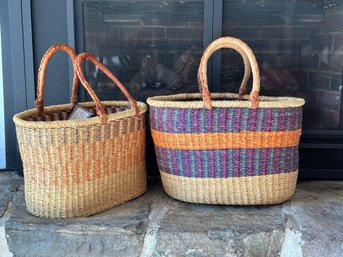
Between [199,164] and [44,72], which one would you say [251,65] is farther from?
[44,72]

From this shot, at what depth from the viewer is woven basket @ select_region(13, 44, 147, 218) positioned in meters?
1.29

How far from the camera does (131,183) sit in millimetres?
1482

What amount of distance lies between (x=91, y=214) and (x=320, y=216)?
2.19 ft

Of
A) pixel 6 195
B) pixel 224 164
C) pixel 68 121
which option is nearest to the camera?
pixel 68 121

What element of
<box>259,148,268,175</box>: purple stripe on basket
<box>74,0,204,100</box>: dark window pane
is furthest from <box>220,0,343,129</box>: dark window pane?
<box>259,148,268,175</box>: purple stripe on basket

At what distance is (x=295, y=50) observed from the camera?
5.37 ft

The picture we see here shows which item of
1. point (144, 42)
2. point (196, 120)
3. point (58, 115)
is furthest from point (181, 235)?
point (144, 42)

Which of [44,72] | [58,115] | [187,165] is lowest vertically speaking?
[187,165]

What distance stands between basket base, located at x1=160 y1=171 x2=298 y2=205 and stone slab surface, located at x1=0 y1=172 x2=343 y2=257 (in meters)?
0.05

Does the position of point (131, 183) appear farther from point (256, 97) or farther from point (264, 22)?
point (264, 22)

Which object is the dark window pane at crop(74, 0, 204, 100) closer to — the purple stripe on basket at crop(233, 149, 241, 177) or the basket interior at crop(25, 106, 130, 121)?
the basket interior at crop(25, 106, 130, 121)

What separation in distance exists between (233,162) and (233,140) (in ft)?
0.22

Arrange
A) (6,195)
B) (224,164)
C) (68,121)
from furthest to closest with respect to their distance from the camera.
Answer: (6,195) → (224,164) → (68,121)

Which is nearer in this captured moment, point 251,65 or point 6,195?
point 251,65
